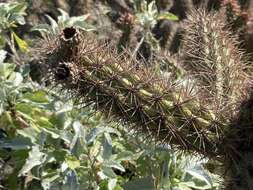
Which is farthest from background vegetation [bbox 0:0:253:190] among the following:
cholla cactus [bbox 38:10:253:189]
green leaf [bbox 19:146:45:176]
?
cholla cactus [bbox 38:10:253:189]

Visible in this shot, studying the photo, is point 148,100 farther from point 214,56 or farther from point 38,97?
point 38,97

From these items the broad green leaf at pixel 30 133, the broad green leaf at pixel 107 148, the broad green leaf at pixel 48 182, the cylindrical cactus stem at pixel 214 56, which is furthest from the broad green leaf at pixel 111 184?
the cylindrical cactus stem at pixel 214 56

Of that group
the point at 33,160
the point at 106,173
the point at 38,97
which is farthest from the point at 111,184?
the point at 38,97

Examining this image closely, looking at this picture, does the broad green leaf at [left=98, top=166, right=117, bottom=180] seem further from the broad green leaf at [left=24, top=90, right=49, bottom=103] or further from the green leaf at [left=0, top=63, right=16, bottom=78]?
the green leaf at [left=0, top=63, right=16, bottom=78]

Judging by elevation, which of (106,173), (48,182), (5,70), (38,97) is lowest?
(48,182)

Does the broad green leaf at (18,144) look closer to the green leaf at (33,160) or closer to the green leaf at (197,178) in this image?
the green leaf at (33,160)

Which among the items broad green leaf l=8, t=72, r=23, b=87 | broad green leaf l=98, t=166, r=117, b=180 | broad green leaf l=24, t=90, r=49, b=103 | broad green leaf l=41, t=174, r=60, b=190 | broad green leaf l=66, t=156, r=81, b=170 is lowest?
broad green leaf l=41, t=174, r=60, b=190

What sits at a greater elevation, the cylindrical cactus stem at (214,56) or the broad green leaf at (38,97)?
the cylindrical cactus stem at (214,56)
